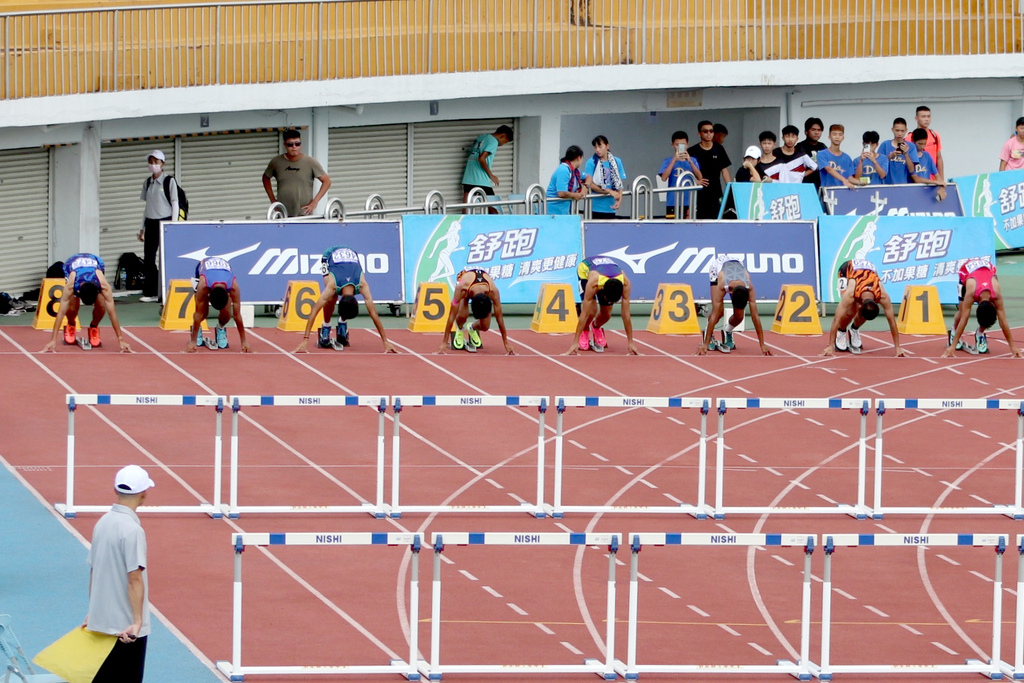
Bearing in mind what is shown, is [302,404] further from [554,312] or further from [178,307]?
[554,312]

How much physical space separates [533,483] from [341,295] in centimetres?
546

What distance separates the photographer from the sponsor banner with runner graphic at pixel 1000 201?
1085 inches

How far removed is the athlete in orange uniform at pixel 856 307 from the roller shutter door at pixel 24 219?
10558mm

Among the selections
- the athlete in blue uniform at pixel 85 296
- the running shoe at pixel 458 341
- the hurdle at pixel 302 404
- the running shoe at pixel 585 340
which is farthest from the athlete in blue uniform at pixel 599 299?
the hurdle at pixel 302 404

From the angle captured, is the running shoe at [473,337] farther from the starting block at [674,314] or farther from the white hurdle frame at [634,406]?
the white hurdle frame at [634,406]

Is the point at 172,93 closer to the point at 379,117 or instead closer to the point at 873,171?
the point at 379,117

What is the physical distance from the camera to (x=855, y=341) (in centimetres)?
2156

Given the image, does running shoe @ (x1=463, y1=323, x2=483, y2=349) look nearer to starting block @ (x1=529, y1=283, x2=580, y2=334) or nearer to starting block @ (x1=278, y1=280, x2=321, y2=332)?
starting block @ (x1=529, y1=283, x2=580, y2=334)

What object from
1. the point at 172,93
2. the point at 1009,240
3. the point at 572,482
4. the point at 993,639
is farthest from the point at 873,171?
the point at 993,639

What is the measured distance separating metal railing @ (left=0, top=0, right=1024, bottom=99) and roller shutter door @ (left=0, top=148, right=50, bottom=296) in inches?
54.6

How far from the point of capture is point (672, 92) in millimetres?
30188

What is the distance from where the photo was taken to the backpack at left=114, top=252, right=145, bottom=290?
25300 millimetres

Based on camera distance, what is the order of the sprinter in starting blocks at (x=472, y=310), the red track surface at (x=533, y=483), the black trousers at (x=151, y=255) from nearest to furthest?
the red track surface at (x=533, y=483) → the sprinter in starting blocks at (x=472, y=310) → the black trousers at (x=151, y=255)

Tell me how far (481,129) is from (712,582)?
17.9 metres
